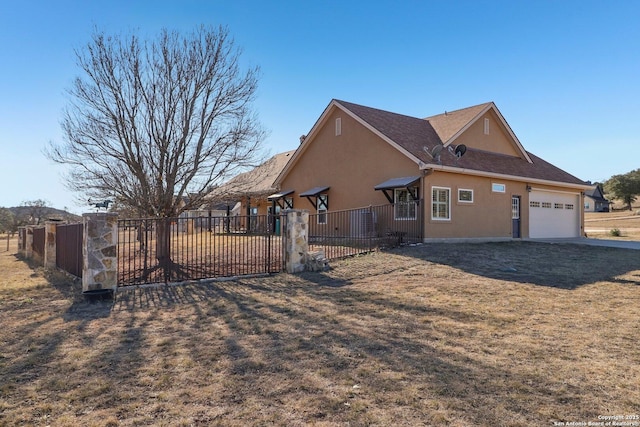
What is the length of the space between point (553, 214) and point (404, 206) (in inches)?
377

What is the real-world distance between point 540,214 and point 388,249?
10576 millimetres

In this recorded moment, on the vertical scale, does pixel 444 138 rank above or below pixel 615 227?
above

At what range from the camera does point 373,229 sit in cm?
1530

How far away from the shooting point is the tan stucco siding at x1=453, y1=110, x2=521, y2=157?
58.8 feet

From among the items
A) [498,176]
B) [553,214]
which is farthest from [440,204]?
[553,214]

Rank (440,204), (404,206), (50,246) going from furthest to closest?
(404,206) → (440,204) → (50,246)

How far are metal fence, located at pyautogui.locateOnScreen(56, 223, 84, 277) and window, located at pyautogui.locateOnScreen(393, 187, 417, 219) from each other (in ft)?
33.1

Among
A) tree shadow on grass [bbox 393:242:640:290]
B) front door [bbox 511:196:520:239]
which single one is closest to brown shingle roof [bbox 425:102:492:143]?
front door [bbox 511:196:520:239]

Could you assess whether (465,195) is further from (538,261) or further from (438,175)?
(538,261)

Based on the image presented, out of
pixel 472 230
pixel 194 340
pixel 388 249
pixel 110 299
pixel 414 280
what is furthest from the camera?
pixel 472 230

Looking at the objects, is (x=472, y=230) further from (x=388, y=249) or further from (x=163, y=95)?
(x=163, y=95)

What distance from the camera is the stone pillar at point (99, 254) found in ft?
24.0

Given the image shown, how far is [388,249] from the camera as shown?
13.1 metres

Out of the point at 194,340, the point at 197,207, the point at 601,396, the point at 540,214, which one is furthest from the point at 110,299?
the point at 540,214
